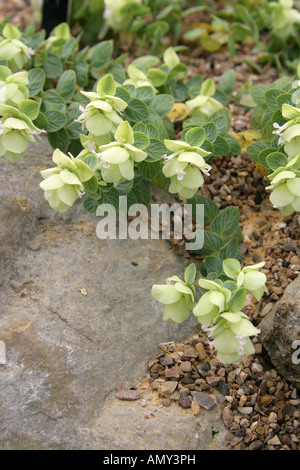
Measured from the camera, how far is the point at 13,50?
175 centimetres

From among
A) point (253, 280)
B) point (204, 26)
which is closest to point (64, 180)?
point (253, 280)

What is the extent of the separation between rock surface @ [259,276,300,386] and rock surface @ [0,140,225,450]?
0.68 feet

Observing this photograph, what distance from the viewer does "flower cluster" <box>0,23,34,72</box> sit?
5.73 ft

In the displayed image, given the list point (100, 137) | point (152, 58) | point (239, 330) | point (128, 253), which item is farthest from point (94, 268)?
point (152, 58)

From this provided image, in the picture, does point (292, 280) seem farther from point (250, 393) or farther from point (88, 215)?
point (88, 215)

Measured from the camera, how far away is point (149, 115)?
63.3 inches

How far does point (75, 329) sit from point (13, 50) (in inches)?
33.7

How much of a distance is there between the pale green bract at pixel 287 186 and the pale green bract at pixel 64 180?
1.44ft

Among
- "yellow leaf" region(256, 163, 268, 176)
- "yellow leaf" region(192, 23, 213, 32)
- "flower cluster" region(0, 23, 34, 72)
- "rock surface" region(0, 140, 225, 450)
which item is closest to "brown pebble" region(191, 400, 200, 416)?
"rock surface" region(0, 140, 225, 450)

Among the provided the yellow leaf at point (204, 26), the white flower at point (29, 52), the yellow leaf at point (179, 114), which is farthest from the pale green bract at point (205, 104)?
the yellow leaf at point (204, 26)

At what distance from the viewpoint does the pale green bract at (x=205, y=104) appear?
1792 mm

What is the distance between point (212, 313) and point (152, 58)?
1097mm

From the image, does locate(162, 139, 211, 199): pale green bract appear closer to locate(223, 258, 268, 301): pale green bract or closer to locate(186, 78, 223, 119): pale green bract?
locate(223, 258, 268, 301): pale green bract

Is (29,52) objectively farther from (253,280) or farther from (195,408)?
(195,408)
